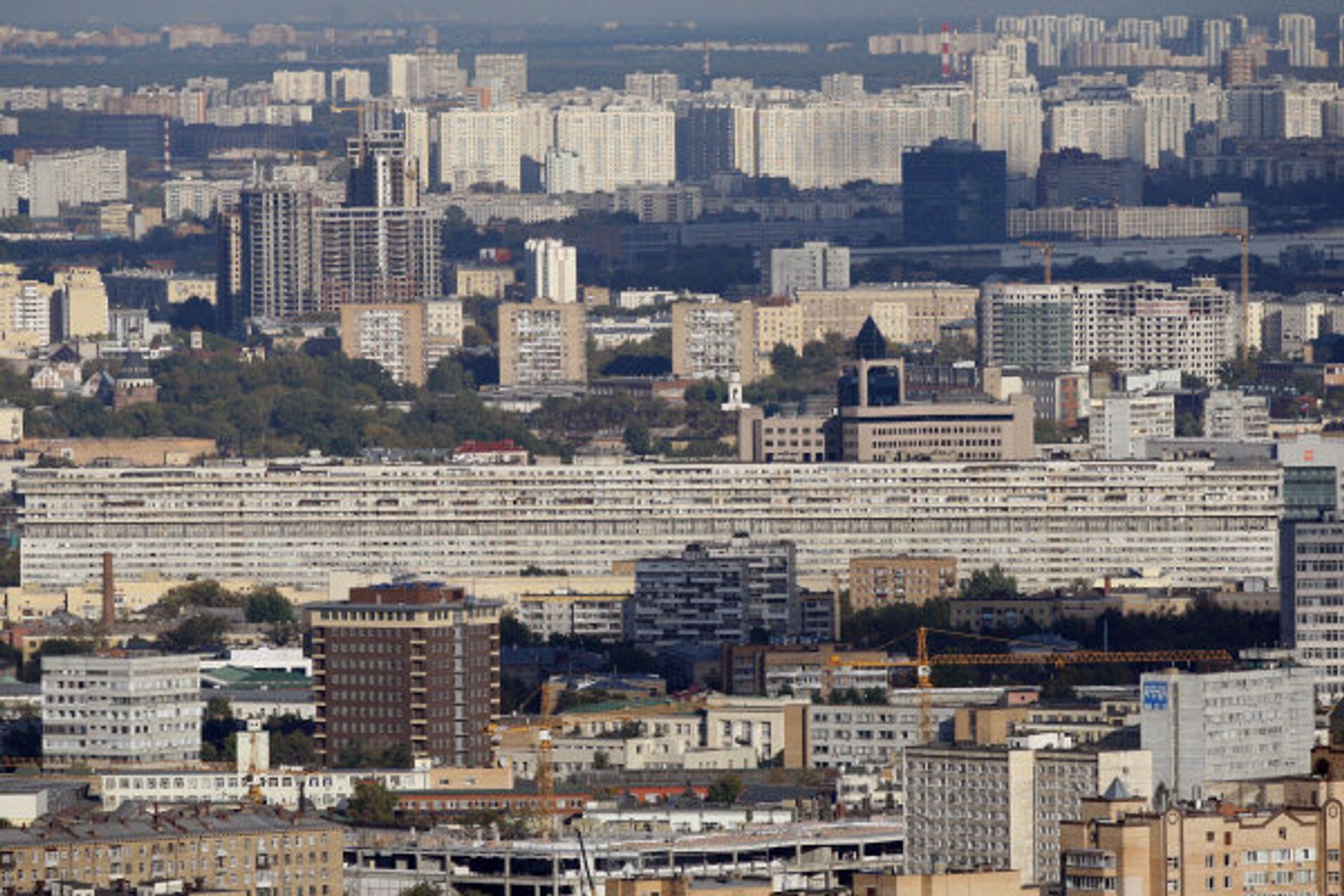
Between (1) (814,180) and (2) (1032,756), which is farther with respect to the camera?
(1) (814,180)

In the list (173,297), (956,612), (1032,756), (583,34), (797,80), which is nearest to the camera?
(1032,756)

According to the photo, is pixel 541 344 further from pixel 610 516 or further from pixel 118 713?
pixel 118 713

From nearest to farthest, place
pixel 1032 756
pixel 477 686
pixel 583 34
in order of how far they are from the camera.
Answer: pixel 1032 756 → pixel 477 686 → pixel 583 34

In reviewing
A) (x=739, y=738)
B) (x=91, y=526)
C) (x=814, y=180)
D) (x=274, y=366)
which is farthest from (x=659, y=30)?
(x=739, y=738)

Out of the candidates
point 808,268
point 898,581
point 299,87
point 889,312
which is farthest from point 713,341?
point 299,87

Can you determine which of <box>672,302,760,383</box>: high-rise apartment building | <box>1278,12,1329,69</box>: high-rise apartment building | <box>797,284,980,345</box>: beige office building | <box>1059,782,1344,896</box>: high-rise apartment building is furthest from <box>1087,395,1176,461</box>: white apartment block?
<box>1278,12,1329,69</box>: high-rise apartment building

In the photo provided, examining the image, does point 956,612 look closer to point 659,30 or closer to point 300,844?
point 300,844
